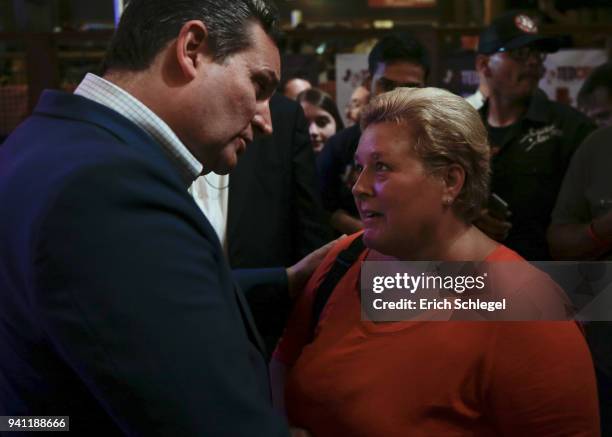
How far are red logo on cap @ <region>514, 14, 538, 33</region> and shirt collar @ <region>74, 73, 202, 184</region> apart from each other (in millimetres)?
1740

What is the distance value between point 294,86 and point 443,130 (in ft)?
7.39

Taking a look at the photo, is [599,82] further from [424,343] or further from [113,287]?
[113,287]

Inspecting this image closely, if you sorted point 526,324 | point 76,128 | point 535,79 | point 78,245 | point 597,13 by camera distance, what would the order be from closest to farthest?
point 78,245 → point 76,128 → point 526,324 → point 535,79 → point 597,13

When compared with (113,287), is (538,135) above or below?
below

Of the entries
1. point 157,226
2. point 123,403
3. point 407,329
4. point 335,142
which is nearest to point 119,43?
point 157,226

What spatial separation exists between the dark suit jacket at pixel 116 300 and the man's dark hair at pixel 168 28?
16 cm

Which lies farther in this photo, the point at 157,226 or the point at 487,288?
the point at 487,288

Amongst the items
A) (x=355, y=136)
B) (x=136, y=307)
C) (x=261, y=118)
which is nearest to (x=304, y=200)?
(x=355, y=136)

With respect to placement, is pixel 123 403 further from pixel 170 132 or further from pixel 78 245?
pixel 170 132

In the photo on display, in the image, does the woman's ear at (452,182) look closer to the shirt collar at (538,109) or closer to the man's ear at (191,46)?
the man's ear at (191,46)

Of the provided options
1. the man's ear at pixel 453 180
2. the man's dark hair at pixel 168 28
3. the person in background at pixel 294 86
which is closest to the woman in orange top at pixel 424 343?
the man's ear at pixel 453 180

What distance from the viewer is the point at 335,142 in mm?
2443

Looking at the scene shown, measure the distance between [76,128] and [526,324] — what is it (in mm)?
758

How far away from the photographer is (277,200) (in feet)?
6.91
